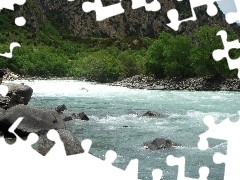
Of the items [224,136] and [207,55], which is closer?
[224,136]

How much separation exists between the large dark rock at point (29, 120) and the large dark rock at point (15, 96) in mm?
2195

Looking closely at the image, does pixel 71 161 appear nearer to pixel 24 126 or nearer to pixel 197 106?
pixel 24 126

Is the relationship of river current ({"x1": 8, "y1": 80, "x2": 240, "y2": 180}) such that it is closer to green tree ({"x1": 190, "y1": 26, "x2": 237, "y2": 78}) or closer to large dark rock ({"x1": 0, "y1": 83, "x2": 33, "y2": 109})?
large dark rock ({"x1": 0, "y1": 83, "x2": 33, "y2": 109})

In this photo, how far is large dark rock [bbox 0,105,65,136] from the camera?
1348 centimetres

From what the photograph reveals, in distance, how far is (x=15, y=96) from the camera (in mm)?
16547

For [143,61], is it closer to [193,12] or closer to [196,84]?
[196,84]

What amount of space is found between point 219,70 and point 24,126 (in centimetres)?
3205

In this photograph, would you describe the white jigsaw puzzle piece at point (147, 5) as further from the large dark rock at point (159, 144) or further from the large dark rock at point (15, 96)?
the large dark rock at point (15, 96)

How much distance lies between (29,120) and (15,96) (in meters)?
3.01

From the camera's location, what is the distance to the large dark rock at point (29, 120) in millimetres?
13484

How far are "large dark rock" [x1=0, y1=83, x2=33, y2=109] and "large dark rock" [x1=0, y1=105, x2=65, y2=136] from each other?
220 cm

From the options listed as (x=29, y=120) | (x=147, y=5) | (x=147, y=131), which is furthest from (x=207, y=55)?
(x=147, y=5)

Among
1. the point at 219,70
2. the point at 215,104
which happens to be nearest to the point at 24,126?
the point at 215,104

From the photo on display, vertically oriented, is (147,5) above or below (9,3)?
below
